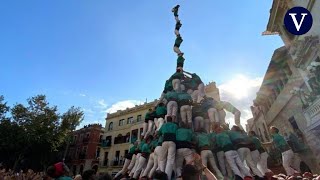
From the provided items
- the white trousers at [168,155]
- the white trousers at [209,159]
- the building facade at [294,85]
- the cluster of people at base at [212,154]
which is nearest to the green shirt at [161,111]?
the cluster of people at base at [212,154]

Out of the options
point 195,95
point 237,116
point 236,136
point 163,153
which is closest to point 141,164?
point 163,153

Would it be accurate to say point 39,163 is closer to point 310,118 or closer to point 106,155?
point 106,155

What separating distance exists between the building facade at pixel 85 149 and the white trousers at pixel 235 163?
43417 mm

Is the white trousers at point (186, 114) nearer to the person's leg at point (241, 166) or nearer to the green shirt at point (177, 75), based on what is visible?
the person's leg at point (241, 166)

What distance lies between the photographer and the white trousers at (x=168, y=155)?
724 centimetres

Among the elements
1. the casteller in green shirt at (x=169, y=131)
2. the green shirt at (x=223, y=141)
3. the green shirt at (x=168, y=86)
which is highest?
the green shirt at (x=168, y=86)

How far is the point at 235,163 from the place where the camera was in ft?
24.2

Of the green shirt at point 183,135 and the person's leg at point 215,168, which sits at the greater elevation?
the green shirt at point 183,135

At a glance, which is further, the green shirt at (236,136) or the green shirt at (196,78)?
the green shirt at (196,78)

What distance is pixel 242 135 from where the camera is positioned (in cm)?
820

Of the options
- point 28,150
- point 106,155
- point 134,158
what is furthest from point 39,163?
point 134,158

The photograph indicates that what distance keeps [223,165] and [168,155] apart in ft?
6.79

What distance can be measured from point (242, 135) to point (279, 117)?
16210 millimetres

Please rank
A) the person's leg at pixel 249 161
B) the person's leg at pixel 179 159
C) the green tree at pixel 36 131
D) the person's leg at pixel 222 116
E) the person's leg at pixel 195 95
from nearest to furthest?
the person's leg at pixel 179 159 < the person's leg at pixel 249 161 < the person's leg at pixel 222 116 < the person's leg at pixel 195 95 < the green tree at pixel 36 131
